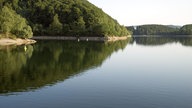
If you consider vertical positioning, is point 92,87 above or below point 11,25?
below

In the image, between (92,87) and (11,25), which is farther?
(11,25)

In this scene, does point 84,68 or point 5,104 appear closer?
point 5,104

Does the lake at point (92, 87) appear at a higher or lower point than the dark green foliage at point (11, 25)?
lower

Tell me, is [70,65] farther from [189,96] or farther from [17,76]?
[189,96]

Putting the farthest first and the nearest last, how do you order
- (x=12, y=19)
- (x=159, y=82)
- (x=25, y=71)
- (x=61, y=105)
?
(x=12, y=19) → (x=25, y=71) → (x=159, y=82) → (x=61, y=105)

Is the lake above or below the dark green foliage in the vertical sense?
below

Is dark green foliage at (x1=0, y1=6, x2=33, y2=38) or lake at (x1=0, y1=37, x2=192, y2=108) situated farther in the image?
dark green foliage at (x1=0, y1=6, x2=33, y2=38)

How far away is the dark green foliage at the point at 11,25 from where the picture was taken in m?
143

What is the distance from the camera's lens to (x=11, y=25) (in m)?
148

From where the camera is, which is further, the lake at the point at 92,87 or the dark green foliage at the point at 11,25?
the dark green foliage at the point at 11,25

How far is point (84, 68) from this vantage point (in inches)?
2712

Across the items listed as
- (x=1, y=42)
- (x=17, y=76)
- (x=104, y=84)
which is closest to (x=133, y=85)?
(x=104, y=84)

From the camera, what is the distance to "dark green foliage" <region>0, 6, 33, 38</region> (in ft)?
470

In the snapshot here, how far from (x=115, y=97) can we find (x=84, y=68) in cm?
2772
